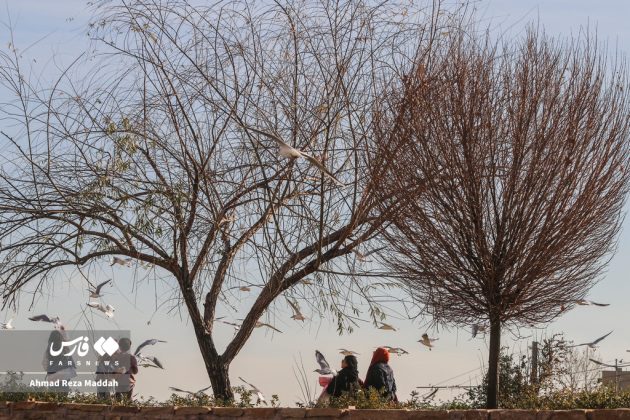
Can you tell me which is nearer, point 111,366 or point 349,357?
point 349,357

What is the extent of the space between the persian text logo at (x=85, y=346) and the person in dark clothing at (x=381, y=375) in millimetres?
4292

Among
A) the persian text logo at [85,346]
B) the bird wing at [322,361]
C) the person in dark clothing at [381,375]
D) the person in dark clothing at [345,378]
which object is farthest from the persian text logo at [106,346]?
the person in dark clothing at [381,375]

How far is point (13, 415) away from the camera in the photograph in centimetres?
1417

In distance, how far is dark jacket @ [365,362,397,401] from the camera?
41.1 feet

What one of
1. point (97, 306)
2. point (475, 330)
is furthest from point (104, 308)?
point (475, 330)

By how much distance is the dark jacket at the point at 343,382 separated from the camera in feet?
41.6

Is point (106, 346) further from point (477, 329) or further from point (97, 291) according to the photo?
point (477, 329)

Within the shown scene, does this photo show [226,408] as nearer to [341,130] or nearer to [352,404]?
[352,404]

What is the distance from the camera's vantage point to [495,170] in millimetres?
12305

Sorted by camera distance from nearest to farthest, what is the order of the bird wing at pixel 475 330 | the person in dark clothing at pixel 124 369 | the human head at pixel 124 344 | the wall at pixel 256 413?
the wall at pixel 256 413 < the bird wing at pixel 475 330 < the person in dark clothing at pixel 124 369 < the human head at pixel 124 344

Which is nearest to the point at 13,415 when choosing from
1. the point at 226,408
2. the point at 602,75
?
the point at 226,408

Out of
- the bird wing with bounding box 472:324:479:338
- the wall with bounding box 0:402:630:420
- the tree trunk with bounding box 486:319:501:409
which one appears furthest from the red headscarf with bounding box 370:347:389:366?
the wall with bounding box 0:402:630:420

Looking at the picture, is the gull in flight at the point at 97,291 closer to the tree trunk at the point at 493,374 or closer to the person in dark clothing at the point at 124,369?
the person in dark clothing at the point at 124,369

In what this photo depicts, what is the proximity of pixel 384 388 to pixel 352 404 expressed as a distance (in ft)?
2.03
